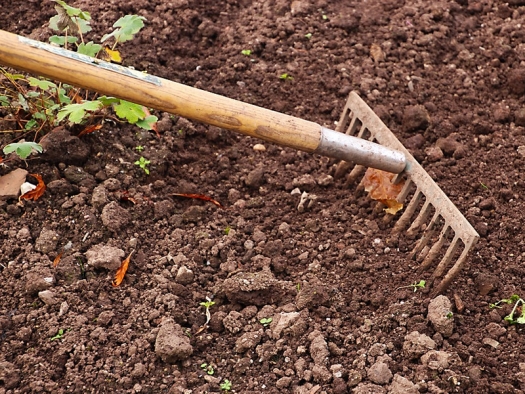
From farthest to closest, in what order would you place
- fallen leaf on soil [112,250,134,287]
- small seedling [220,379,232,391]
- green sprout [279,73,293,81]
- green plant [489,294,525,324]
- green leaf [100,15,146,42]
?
green sprout [279,73,293,81] < green leaf [100,15,146,42] < fallen leaf on soil [112,250,134,287] < green plant [489,294,525,324] < small seedling [220,379,232,391]

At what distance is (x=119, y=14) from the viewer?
3.91 m

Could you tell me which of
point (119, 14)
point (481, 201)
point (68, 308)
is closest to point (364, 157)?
point (481, 201)

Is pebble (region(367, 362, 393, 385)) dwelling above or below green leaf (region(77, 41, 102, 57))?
below

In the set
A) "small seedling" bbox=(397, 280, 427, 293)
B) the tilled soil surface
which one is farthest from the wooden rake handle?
"small seedling" bbox=(397, 280, 427, 293)

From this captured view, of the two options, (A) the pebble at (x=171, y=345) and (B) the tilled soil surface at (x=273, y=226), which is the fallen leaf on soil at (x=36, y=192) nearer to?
(B) the tilled soil surface at (x=273, y=226)

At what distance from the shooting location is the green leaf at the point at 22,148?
2.91 m

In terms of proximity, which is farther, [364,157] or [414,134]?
[414,134]

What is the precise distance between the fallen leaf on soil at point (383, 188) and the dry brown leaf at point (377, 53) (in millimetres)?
931

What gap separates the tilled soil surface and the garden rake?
0.16 meters

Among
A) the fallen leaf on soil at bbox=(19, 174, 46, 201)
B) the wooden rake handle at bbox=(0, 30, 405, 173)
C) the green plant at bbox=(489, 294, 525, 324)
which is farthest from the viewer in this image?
the fallen leaf on soil at bbox=(19, 174, 46, 201)

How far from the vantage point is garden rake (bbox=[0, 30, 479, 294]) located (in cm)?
256

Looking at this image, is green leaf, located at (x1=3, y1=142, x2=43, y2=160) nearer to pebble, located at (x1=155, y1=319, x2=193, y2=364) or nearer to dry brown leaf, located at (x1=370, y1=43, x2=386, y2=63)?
pebble, located at (x1=155, y1=319, x2=193, y2=364)

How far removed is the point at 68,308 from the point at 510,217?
85.5 inches

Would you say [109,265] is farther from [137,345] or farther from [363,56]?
[363,56]
